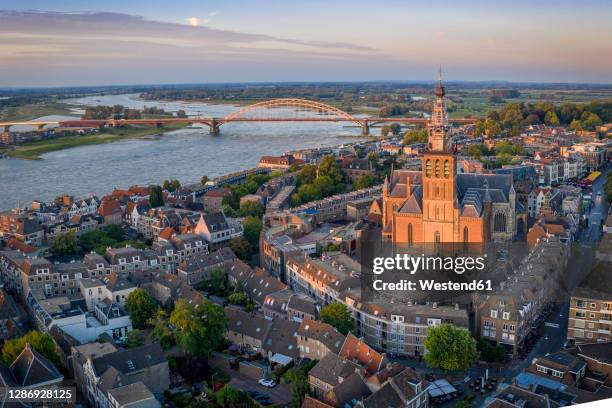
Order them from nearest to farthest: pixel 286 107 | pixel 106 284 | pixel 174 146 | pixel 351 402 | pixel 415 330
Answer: pixel 351 402 → pixel 415 330 → pixel 106 284 → pixel 174 146 → pixel 286 107

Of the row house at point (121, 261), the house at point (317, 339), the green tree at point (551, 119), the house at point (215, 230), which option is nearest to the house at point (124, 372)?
the house at point (317, 339)

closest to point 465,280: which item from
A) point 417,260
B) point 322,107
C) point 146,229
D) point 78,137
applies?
point 417,260

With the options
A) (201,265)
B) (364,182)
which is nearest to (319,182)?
(364,182)

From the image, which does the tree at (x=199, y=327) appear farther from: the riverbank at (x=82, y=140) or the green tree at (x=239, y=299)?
the riverbank at (x=82, y=140)

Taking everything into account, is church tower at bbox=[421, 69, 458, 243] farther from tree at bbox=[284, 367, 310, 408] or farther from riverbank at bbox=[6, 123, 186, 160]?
riverbank at bbox=[6, 123, 186, 160]

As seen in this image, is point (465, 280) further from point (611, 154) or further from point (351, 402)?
point (611, 154)

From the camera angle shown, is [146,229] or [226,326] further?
[146,229]
